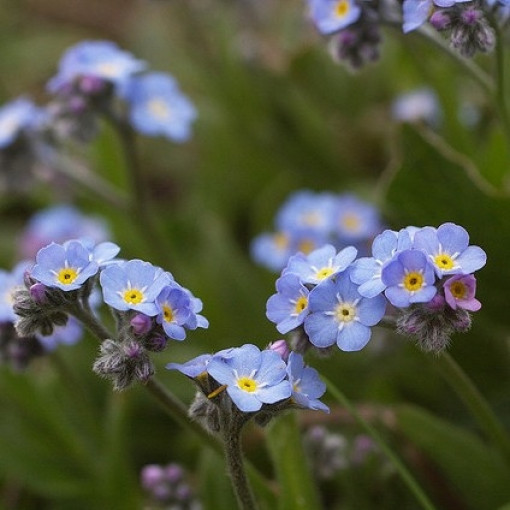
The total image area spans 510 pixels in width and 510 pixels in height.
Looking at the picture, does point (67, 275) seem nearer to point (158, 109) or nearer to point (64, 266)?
point (64, 266)

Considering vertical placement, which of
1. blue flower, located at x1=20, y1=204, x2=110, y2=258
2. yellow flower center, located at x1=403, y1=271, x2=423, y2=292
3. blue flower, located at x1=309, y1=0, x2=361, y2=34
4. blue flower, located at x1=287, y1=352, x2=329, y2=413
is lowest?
blue flower, located at x1=20, y1=204, x2=110, y2=258

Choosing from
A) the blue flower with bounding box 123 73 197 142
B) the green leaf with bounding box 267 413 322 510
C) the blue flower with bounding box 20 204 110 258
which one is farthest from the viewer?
the blue flower with bounding box 20 204 110 258

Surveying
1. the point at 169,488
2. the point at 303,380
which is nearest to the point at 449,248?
the point at 303,380

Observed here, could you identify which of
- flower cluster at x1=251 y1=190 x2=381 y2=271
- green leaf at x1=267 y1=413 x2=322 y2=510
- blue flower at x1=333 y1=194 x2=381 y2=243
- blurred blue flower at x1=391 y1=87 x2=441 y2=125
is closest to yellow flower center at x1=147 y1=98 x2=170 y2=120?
flower cluster at x1=251 y1=190 x2=381 y2=271

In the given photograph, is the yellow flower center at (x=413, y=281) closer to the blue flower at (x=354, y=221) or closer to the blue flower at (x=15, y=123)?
the blue flower at (x=354, y=221)

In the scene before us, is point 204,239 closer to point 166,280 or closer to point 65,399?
point 65,399

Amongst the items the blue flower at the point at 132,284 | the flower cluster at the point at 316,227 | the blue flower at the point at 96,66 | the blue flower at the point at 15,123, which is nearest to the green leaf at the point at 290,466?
the blue flower at the point at 132,284

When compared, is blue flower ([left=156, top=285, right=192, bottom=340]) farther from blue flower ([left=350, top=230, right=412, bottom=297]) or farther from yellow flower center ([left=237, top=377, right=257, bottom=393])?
blue flower ([left=350, top=230, right=412, bottom=297])
